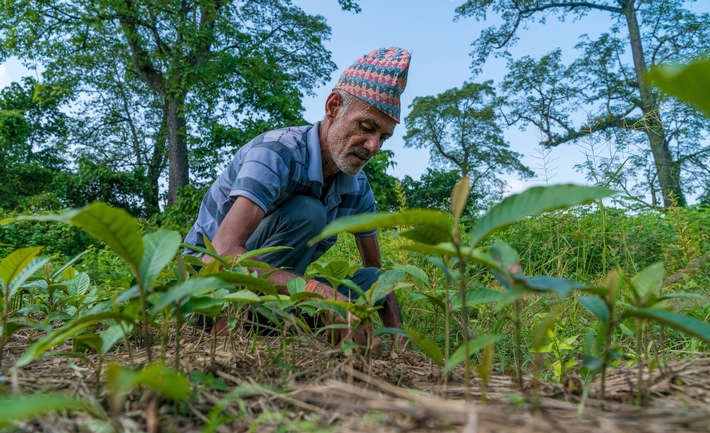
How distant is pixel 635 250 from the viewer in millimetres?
3209

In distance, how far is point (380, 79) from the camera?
2.06 meters

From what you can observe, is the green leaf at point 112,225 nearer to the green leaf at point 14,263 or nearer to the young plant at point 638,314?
the green leaf at point 14,263

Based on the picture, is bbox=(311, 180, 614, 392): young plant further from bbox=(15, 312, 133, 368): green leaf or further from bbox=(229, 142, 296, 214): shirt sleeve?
bbox=(229, 142, 296, 214): shirt sleeve

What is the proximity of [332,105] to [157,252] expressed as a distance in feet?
5.41

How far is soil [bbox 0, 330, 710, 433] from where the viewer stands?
1.47 feet

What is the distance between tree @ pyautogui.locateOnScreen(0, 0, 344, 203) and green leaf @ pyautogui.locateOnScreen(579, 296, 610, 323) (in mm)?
9828

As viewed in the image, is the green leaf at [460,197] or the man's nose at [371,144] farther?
the man's nose at [371,144]

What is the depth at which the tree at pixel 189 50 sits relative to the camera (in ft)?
31.8

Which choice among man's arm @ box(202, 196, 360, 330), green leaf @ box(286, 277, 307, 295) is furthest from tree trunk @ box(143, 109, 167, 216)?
green leaf @ box(286, 277, 307, 295)

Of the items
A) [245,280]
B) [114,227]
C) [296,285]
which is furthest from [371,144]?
[114,227]

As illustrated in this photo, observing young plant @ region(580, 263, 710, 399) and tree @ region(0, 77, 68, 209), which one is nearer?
young plant @ region(580, 263, 710, 399)

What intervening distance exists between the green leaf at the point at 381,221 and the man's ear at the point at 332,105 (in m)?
1.68

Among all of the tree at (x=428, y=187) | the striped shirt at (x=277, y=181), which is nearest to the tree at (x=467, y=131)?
the tree at (x=428, y=187)

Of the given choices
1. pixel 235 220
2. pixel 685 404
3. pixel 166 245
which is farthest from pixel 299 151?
pixel 685 404
